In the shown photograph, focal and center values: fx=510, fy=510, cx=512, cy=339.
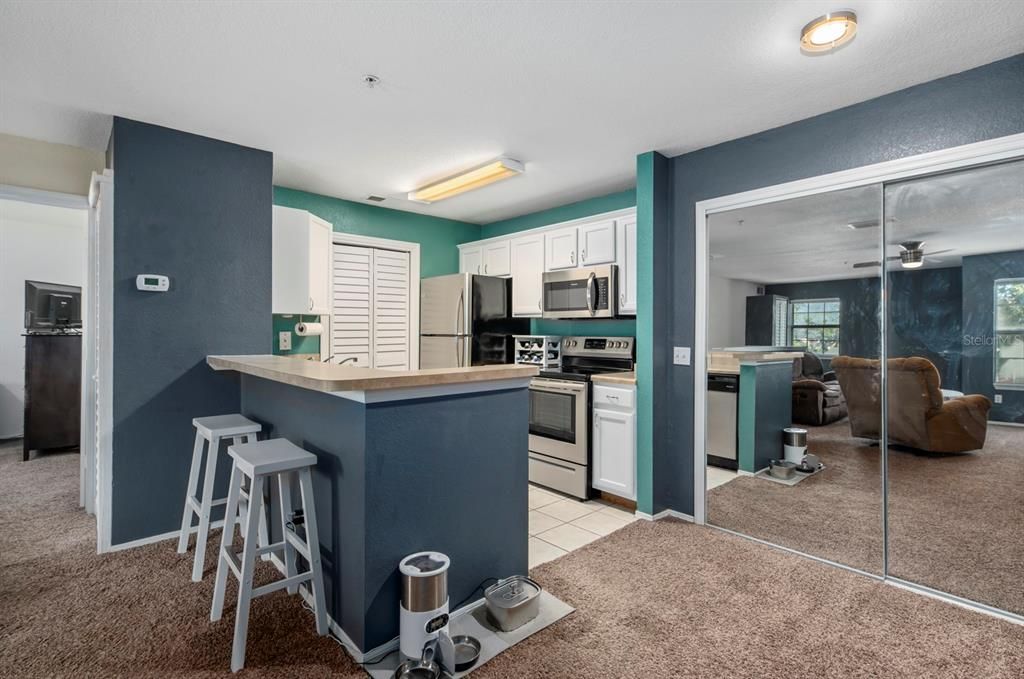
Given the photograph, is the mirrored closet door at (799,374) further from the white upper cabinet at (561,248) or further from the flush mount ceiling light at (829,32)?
the white upper cabinet at (561,248)

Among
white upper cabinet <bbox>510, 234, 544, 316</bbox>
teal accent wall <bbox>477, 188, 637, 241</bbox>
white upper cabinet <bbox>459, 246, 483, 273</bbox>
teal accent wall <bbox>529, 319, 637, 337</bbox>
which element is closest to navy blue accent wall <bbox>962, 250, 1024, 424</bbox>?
teal accent wall <bbox>529, 319, 637, 337</bbox>

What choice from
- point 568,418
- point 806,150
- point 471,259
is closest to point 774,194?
point 806,150

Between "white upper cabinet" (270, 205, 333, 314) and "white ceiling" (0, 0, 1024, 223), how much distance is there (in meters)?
0.45

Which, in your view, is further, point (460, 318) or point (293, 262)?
point (460, 318)

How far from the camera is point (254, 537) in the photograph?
1876 mm

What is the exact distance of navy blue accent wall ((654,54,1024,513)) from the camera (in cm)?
222

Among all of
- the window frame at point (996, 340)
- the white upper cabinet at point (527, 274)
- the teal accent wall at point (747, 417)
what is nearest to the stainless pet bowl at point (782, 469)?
the teal accent wall at point (747, 417)

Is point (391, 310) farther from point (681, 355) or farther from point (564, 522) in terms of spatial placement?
point (681, 355)

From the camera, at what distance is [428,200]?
4.18m

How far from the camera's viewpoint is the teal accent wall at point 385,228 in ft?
13.7

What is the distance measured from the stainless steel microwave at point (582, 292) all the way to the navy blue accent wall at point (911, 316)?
1.46 meters

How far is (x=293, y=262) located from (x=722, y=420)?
301 centimetres

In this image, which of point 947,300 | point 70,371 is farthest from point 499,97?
point 70,371

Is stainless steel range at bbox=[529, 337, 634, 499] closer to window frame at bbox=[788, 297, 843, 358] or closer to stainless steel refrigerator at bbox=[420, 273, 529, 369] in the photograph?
stainless steel refrigerator at bbox=[420, 273, 529, 369]
